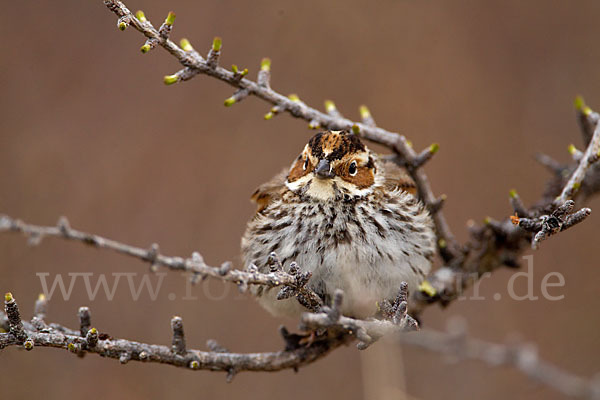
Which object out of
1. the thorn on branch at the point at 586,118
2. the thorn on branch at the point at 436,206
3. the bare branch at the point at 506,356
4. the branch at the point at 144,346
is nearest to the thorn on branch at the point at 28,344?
the branch at the point at 144,346

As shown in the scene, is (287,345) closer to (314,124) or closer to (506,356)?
(314,124)

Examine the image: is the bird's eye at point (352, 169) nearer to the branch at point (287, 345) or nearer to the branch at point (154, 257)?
the branch at point (287, 345)

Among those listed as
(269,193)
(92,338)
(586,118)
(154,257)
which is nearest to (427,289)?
(269,193)

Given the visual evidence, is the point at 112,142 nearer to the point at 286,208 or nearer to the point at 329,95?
the point at 329,95

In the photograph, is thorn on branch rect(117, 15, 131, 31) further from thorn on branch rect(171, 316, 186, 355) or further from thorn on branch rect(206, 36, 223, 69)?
thorn on branch rect(171, 316, 186, 355)

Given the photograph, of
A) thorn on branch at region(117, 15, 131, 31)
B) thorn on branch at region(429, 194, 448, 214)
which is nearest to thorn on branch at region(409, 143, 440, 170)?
thorn on branch at region(429, 194, 448, 214)

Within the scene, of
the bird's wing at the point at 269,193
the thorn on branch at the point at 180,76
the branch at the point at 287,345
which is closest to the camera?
the branch at the point at 287,345
